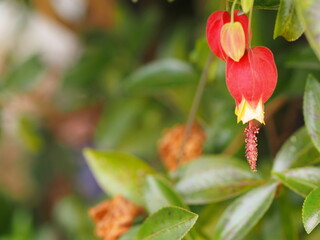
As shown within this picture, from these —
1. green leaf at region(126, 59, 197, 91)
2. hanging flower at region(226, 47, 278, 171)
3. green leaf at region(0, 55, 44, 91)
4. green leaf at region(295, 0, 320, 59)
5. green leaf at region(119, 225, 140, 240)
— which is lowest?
green leaf at region(119, 225, 140, 240)

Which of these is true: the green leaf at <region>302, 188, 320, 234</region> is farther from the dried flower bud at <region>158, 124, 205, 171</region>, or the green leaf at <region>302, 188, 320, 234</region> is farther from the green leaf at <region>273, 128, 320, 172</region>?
the dried flower bud at <region>158, 124, 205, 171</region>

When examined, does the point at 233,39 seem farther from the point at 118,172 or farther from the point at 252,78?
the point at 118,172

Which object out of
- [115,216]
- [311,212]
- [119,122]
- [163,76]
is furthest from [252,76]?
[119,122]

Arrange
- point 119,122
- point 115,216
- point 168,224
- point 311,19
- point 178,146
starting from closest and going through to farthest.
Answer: point 311,19 < point 168,224 < point 115,216 < point 178,146 < point 119,122

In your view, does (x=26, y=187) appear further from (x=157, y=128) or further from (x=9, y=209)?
Result: (x=157, y=128)

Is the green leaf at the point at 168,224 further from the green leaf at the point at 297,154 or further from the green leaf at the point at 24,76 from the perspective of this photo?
the green leaf at the point at 24,76

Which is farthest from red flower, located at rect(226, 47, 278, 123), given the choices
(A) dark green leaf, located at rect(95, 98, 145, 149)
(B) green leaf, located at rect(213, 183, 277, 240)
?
(A) dark green leaf, located at rect(95, 98, 145, 149)

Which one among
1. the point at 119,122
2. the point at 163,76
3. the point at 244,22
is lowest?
the point at 119,122
